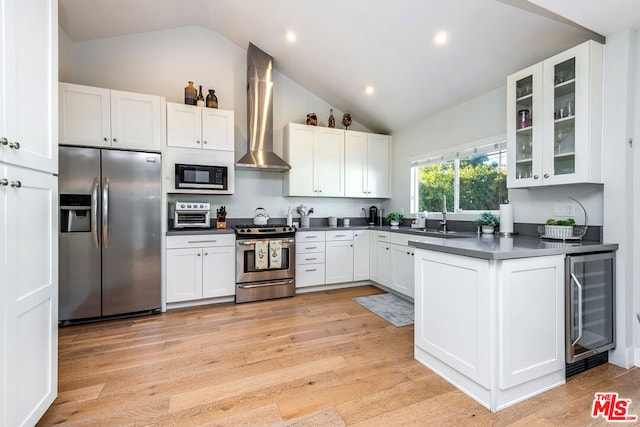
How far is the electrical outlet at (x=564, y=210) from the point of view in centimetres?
245

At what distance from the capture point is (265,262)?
3.76m

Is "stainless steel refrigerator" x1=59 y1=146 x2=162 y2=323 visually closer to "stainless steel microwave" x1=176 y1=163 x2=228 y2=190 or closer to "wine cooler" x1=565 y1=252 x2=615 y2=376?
"stainless steel microwave" x1=176 y1=163 x2=228 y2=190

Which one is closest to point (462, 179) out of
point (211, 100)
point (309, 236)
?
point (309, 236)

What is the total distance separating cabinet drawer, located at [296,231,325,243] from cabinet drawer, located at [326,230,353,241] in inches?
4.3

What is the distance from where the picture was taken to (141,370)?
83.8 inches

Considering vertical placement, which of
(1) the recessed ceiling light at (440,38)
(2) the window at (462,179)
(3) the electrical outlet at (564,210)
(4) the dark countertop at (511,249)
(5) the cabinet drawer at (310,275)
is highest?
(1) the recessed ceiling light at (440,38)

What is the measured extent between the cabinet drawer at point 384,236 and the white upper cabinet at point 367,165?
31.7 inches

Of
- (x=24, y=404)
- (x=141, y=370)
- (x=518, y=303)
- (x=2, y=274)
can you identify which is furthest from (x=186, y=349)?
(x=518, y=303)

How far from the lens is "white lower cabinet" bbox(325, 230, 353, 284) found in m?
4.18

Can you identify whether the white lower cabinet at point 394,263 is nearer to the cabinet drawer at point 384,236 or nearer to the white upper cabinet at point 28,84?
the cabinet drawer at point 384,236

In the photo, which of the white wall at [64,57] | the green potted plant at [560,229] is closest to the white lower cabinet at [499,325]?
the green potted plant at [560,229]

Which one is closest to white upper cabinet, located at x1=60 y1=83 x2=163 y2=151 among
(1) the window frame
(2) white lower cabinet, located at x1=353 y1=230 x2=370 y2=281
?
(2) white lower cabinet, located at x1=353 y1=230 x2=370 y2=281

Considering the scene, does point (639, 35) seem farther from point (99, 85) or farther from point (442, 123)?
point (99, 85)

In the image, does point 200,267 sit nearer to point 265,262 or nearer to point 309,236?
point 265,262
